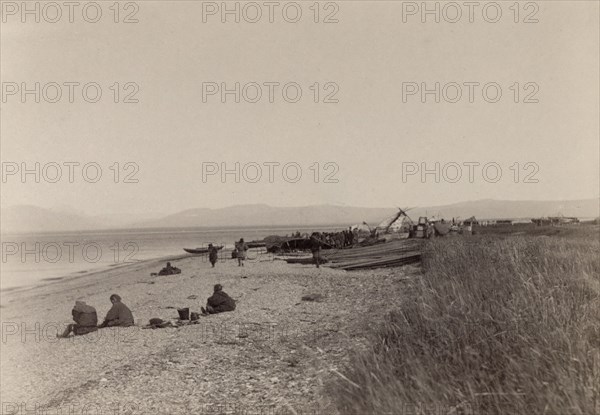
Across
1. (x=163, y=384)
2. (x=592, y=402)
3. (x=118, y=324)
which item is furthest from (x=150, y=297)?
(x=592, y=402)

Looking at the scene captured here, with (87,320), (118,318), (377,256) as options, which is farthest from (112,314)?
(377,256)

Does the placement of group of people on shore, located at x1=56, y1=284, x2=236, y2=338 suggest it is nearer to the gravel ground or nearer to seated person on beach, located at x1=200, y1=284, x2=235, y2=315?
seated person on beach, located at x1=200, y1=284, x2=235, y2=315

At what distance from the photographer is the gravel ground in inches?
275

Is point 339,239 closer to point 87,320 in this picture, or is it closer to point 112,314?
point 112,314

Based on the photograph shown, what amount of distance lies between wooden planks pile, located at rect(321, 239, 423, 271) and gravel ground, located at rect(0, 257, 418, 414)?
4.17m

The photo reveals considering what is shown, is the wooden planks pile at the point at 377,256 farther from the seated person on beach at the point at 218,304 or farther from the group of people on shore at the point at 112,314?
the group of people on shore at the point at 112,314

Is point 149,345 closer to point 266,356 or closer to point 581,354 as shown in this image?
point 266,356

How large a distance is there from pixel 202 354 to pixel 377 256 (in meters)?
16.1

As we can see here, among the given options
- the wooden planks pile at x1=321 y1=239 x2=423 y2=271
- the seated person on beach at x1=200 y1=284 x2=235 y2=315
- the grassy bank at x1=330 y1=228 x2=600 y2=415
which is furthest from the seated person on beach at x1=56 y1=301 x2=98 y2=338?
the wooden planks pile at x1=321 y1=239 x2=423 y2=271

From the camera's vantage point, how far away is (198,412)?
651 cm

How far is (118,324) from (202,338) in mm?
3321

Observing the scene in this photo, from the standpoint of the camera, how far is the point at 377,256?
961 inches

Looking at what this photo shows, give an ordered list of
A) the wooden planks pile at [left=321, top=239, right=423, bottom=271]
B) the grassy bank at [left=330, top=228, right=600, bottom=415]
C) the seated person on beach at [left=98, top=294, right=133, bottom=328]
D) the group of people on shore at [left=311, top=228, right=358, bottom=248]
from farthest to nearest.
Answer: the group of people on shore at [left=311, top=228, right=358, bottom=248], the wooden planks pile at [left=321, top=239, right=423, bottom=271], the seated person on beach at [left=98, top=294, right=133, bottom=328], the grassy bank at [left=330, top=228, right=600, bottom=415]

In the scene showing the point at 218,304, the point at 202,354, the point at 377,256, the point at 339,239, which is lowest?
the point at 202,354
